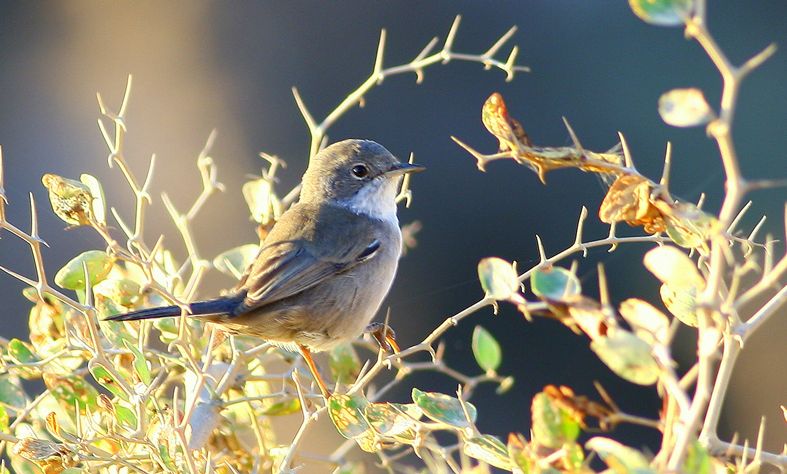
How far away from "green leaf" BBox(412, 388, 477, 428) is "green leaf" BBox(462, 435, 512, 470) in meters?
0.05

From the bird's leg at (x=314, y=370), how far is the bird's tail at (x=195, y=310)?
0.30m

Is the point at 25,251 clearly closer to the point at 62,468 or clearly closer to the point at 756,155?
the point at 756,155

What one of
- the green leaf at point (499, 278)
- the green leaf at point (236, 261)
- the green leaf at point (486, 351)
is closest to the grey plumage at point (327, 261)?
the green leaf at point (236, 261)

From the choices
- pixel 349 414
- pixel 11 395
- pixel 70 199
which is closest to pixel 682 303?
pixel 349 414

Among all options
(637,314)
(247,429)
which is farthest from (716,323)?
(247,429)

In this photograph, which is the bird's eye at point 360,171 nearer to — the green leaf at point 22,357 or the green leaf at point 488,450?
the green leaf at point 22,357

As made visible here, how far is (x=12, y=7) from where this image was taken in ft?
33.4

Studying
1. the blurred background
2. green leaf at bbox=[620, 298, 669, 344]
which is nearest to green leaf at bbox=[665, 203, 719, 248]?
green leaf at bbox=[620, 298, 669, 344]

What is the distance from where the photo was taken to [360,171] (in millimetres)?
4363

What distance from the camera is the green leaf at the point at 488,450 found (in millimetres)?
1799

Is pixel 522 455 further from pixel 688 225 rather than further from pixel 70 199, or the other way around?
pixel 70 199

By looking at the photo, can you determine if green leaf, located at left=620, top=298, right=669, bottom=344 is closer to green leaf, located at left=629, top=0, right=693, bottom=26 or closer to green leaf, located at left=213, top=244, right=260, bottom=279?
green leaf, located at left=629, top=0, right=693, bottom=26

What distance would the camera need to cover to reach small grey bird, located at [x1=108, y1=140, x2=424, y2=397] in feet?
11.8

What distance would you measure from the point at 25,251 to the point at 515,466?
298 inches
